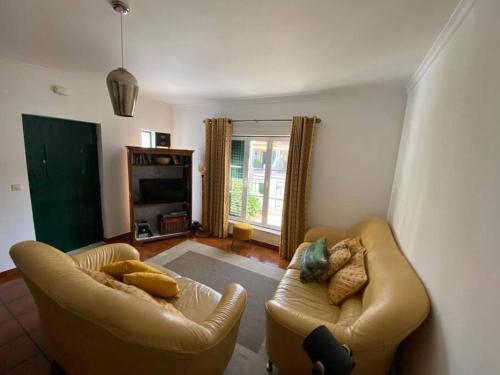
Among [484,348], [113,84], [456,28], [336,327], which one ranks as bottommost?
[336,327]

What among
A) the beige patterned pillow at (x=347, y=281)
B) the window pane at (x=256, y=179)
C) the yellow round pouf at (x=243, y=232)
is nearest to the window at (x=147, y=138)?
the window pane at (x=256, y=179)

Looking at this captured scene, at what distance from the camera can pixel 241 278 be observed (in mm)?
2615

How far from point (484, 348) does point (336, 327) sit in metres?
0.59

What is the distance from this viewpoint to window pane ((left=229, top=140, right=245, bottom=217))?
12.2 feet

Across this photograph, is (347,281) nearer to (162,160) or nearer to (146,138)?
(162,160)

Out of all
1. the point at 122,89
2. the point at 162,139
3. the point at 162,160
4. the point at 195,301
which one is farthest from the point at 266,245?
the point at 122,89

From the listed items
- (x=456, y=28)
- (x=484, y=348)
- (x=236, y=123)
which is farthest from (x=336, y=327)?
(x=236, y=123)

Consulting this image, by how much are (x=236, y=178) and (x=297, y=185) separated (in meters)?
1.23

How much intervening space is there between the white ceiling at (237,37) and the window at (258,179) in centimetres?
115

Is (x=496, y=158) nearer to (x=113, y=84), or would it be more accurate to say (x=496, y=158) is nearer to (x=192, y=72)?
(x=113, y=84)

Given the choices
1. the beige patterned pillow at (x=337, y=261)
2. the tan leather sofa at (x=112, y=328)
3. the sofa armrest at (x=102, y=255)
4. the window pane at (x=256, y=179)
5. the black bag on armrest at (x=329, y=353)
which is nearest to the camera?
the black bag on armrest at (x=329, y=353)

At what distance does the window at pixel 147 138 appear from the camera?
148 inches

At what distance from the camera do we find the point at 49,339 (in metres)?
1.31

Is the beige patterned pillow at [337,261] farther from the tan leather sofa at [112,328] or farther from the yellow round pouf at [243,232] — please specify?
the yellow round pouf at [243,232]
